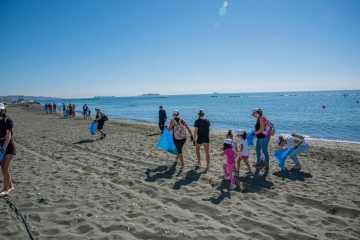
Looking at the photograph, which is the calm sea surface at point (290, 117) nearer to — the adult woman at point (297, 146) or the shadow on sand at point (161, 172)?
the adult woman at point (297, 146)

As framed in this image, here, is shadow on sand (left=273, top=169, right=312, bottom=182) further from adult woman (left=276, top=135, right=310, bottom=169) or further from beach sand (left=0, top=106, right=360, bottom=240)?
adult woman (left=276, top=135, right=310, bottom=169)

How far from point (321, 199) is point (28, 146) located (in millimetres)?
11484

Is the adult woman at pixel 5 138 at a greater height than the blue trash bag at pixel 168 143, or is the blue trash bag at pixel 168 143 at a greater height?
the adult woman at pixel 5 138

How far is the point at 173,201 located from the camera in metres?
4.45

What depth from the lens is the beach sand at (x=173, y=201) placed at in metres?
3.44

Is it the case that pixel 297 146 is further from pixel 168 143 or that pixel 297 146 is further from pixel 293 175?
pixel 168 143

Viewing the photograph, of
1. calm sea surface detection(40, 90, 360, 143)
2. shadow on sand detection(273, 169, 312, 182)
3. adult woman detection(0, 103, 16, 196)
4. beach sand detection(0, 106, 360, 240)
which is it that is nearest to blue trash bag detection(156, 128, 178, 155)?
beach sand detection(0, 106, 360, 240)

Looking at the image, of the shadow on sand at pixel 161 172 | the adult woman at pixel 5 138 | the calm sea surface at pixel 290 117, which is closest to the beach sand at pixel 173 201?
the shadow on sand at pixel 161 172

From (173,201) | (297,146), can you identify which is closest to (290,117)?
(297,146)

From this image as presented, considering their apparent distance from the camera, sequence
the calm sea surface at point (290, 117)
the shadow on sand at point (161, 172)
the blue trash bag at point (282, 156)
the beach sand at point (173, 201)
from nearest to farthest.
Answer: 1. the beach sand at point (173, 201)
2. the shadow on sand at point (161, 172)
3. the blue trash bag at point (282, 156)
4. the calm sea surface at point (290, 117)

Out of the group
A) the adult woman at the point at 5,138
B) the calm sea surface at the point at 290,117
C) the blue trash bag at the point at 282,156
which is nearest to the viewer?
the adult woman at the point at 5,138

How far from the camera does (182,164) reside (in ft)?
22.4

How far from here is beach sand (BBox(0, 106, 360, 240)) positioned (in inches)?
135

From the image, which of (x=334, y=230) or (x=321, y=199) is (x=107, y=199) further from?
(x=321, y=199)
